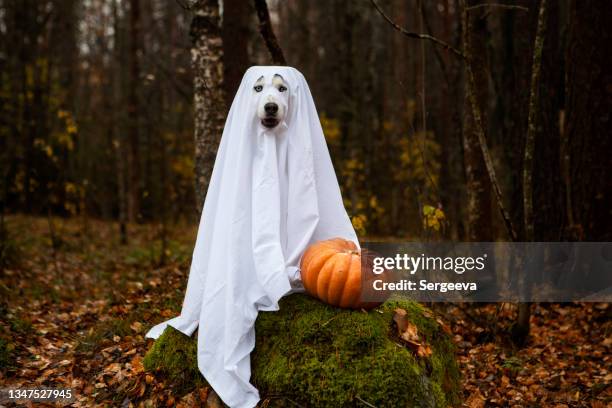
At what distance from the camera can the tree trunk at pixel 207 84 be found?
280 inches

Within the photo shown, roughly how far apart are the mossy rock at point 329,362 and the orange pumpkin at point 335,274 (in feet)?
0.42

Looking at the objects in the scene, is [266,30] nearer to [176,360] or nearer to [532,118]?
[532,118]

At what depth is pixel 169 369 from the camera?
14.2ft

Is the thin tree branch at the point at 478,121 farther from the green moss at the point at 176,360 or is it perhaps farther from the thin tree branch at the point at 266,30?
the green moss at the point at 176,360

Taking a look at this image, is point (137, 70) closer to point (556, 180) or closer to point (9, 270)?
point (9, 270)

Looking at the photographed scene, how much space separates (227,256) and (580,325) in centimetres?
449

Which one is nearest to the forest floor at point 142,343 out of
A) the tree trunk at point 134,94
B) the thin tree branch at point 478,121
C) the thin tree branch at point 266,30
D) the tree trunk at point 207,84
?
the thin tree branch at point 478,121

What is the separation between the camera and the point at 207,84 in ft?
23.2

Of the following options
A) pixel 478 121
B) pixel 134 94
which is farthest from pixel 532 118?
pixel 134 94

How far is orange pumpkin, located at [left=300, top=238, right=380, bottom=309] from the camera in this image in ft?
12.7

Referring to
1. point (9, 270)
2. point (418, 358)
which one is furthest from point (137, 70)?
point (418, 358)

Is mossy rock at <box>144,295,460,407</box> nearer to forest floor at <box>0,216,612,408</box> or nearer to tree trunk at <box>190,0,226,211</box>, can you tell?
forest floor at <box>0,216,612,408</box>

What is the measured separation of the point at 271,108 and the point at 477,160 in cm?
371

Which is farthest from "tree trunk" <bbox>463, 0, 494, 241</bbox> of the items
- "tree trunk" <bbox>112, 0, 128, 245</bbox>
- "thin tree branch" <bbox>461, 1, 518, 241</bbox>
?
"tree trunk" <bbox>112, 0, 128, 245</bbox>
